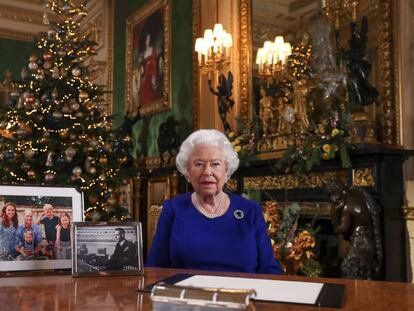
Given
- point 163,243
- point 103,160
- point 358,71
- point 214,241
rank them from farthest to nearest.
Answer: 1. point 103,160
2. point 358,71
3. point 163,243
4. point 214,241

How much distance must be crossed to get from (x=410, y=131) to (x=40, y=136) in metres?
3.35

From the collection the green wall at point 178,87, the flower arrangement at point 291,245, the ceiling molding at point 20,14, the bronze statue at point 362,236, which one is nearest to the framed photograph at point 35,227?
the flower arrangement at point 291,245

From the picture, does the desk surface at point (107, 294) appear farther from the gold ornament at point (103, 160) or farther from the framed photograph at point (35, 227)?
the gold ornament at point (103, 160)

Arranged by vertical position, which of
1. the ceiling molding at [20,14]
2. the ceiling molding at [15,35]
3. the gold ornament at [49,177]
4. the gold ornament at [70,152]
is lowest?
the gold ornament at [49,177]

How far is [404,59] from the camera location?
429cm

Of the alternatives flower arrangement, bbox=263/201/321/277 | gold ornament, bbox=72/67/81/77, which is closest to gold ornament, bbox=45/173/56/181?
gold ornament, bbox=72/67/81/77

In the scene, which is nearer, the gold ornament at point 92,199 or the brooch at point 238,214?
the brooch at point 238,214

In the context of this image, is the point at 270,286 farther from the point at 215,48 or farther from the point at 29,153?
the point at 215,48

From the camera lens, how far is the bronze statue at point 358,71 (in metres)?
4.33

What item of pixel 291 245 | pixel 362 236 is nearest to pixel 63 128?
pixel 291 245

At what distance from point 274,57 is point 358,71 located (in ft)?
4.10

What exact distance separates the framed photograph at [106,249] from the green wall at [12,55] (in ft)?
34.8

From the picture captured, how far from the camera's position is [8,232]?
1521 mm

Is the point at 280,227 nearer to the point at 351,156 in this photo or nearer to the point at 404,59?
the point at 351,156
